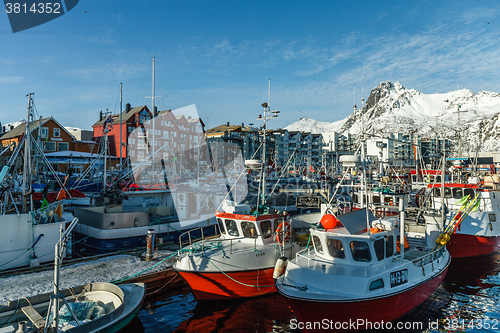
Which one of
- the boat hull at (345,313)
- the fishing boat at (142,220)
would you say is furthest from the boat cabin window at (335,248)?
the fishing boat at (142,220)

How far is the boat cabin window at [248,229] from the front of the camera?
13234 mm

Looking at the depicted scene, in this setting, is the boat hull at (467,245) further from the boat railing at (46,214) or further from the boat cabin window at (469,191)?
the boat railing at (46,214)

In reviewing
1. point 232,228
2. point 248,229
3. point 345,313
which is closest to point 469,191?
point 248,229

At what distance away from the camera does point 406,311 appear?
1070cm

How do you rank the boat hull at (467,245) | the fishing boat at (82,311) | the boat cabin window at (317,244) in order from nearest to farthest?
1. the fishing boat at (82,311)
2. the boat cabin window at (317,244)
3. the boat hull at (467,245)

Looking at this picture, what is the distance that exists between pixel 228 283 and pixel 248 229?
7.83ft

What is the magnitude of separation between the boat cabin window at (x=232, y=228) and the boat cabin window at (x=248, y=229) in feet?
1.09

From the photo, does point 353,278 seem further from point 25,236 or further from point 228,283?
point 25,236

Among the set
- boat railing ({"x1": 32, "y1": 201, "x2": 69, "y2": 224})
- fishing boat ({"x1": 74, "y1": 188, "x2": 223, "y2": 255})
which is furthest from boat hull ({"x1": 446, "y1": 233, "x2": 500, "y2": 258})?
boat railing ({"x1": 32, "y1": 201, "x2": 69, "y2": 224})

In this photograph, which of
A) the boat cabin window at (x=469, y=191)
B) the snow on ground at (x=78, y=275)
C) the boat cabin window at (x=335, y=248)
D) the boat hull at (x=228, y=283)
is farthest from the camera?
the boat cabin window at (x=469, y=191)

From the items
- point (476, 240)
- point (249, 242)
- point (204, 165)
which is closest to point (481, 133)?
point (204, 165)

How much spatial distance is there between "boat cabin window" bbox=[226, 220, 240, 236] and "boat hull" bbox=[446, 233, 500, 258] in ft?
44.0

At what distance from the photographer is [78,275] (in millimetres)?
11977

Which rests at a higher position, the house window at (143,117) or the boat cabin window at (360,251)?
the house window at (143,117)
